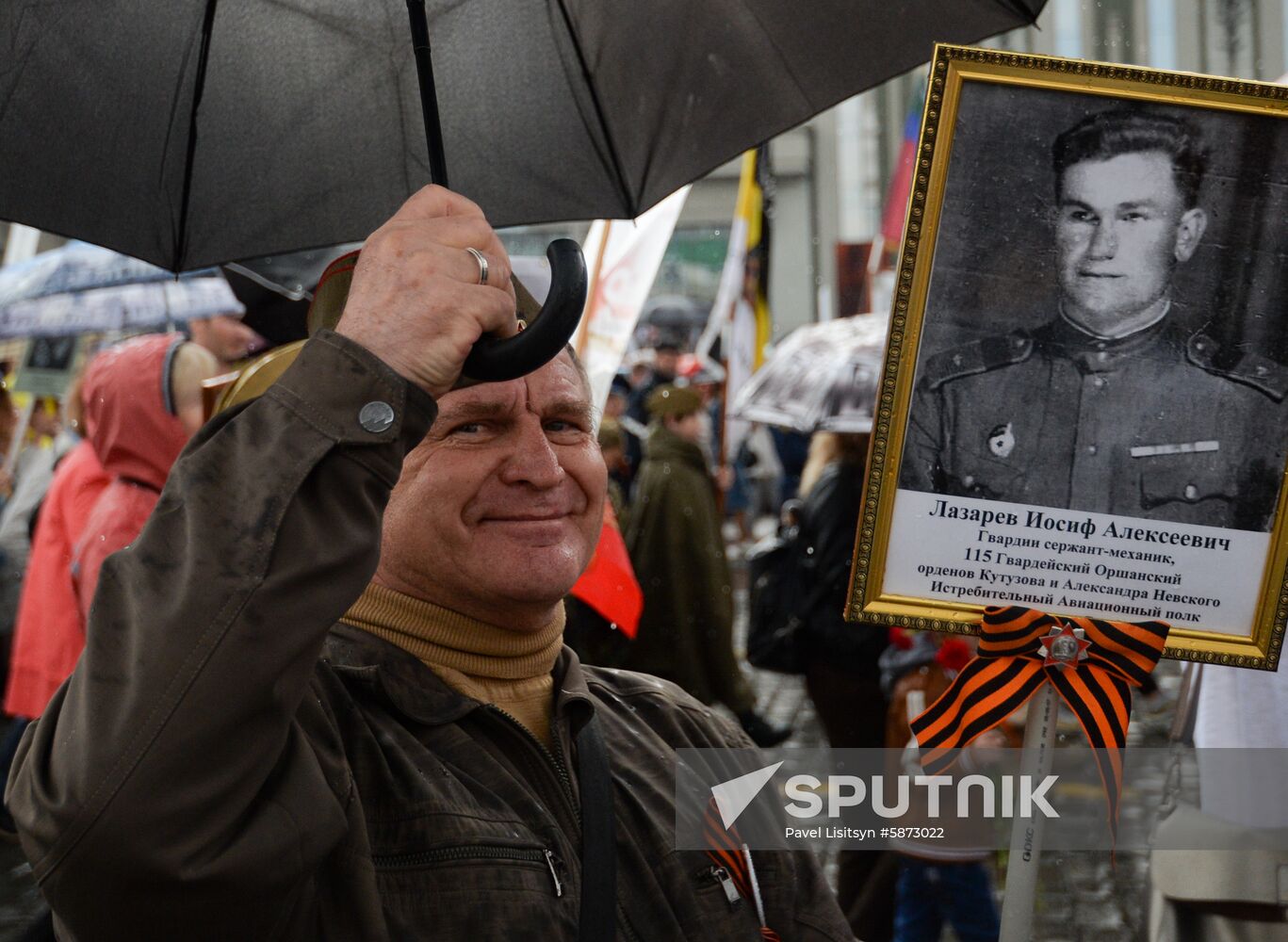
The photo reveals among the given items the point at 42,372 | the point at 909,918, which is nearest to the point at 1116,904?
the point at 909,918

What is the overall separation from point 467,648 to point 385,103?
83 centimetres

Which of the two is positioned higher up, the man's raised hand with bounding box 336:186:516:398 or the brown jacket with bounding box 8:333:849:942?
the man's raised hand with bounding box 336:186:516:398

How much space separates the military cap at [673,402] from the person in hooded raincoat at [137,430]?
13.3 feet

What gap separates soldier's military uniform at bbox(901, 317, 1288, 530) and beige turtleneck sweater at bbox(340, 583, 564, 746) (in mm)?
588

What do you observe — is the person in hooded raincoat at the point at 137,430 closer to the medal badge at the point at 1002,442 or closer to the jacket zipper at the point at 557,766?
the jacket zipper at the point at 557,766

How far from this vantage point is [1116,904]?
531cm

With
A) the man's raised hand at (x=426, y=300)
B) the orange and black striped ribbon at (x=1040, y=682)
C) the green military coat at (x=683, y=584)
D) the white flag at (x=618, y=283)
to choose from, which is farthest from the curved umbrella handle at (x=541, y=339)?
the green military coat at (x=683, y=584)

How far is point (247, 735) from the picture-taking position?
1399 millimetres

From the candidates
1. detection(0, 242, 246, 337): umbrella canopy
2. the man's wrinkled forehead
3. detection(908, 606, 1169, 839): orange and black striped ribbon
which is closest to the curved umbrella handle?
the man's wrinkled forehead

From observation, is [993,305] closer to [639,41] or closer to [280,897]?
→ [639,41]

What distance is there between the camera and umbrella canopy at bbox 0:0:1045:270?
6.63ft

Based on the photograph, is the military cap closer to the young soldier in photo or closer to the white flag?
the white flag

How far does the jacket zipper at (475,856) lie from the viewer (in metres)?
1.72

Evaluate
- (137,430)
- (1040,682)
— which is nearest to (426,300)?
(1040,682)
